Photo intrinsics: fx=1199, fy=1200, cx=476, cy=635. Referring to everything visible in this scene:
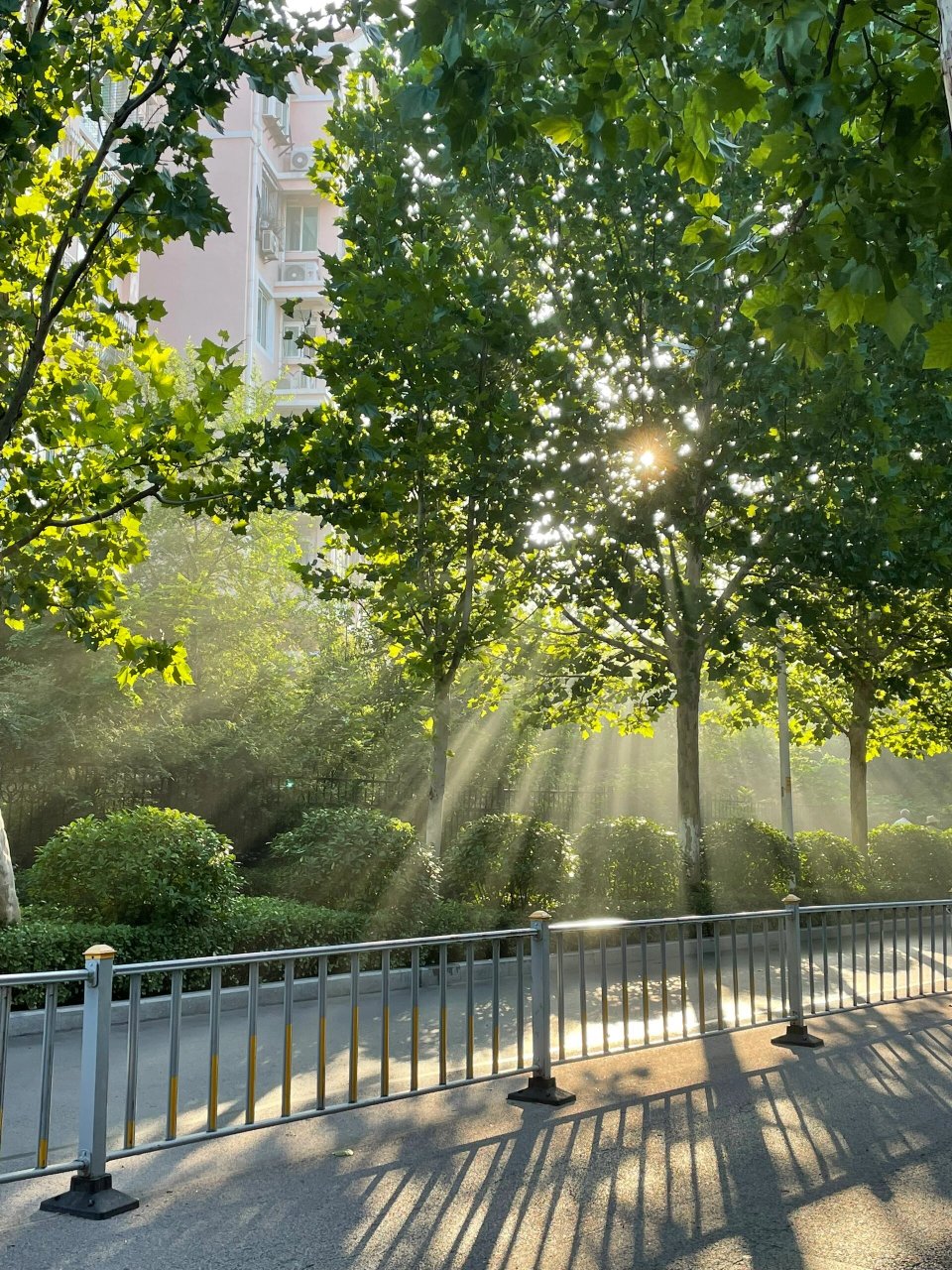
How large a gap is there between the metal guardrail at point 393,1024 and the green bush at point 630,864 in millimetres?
3261

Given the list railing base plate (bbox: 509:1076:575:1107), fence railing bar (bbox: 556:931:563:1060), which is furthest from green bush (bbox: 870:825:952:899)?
railing base plate (bbox: 509:1076:575:1107)

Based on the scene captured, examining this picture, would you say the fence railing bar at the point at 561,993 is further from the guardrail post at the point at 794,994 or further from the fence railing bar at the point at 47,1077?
the fence railing bar at the point at 47,1077

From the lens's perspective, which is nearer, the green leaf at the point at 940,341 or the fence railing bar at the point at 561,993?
the green leaf at the point at 940,341

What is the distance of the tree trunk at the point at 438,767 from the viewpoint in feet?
50.2

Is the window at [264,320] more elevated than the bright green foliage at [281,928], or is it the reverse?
the window at [264,320]

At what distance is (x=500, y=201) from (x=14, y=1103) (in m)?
12.5

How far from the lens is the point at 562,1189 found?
582 cm

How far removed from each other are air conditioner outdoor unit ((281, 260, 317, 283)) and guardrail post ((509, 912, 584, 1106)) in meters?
46.5

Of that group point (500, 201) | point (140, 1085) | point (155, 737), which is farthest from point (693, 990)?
point (155, 737)

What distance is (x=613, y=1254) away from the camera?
498cm

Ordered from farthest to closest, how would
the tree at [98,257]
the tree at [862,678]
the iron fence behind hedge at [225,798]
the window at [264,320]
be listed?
the window at [264,320] → the tree at [862,678] → the iron fence behind hedge at [225,798] → the tree at [98,257]

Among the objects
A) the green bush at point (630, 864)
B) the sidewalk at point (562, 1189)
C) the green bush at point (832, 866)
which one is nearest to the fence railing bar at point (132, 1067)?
the sidewalk at point (562, 1189)

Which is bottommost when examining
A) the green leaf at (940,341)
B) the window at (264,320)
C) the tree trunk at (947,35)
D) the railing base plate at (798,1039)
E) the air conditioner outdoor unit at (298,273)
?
the railing base plate at (798,1039)

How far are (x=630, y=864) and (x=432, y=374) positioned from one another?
Result: 860cm
